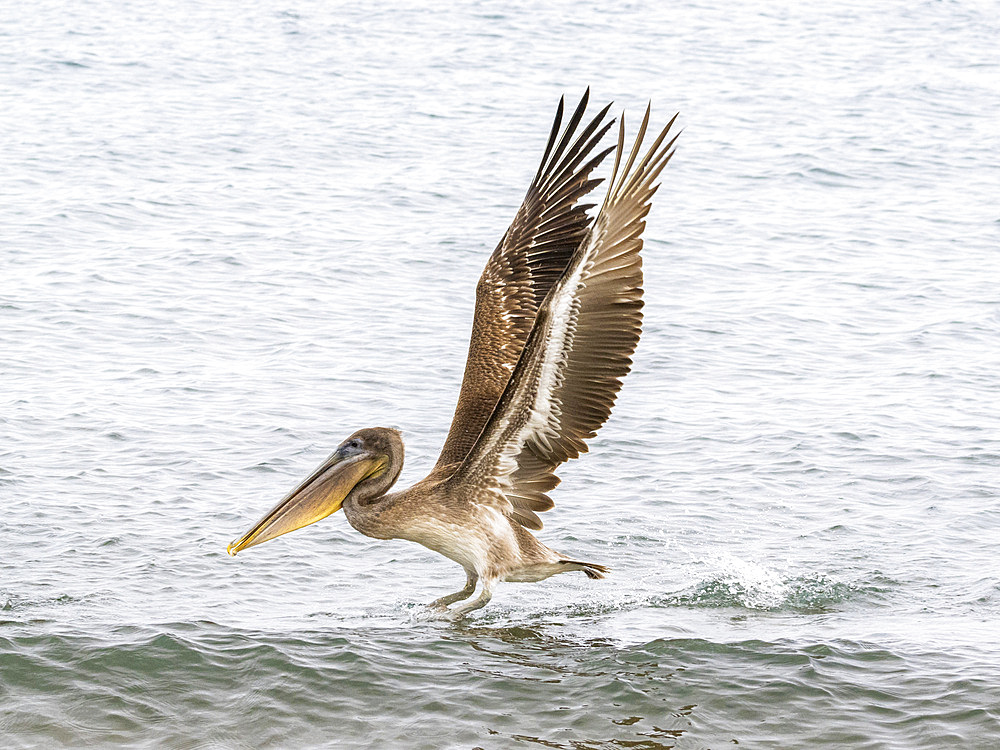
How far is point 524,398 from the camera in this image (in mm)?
6160

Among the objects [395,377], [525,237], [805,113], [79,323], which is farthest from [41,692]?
[805,113]

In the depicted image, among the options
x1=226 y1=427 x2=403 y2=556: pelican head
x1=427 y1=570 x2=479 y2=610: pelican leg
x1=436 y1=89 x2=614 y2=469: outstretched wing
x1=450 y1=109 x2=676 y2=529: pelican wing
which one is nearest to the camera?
x1=450 y1=109 x2=676 y2=529: pelican wing

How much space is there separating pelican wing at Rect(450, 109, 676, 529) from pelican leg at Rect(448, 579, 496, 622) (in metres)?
0.42

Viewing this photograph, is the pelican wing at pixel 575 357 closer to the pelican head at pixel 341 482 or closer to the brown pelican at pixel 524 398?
the brown pelican at pixel 524 398

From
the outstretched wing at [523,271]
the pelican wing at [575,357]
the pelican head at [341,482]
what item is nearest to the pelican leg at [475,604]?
the pelican wing at [575,357]

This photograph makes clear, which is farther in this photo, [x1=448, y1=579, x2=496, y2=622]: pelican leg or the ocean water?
[x1=448, y1=579, x2=496, y2=622]: pelican leg

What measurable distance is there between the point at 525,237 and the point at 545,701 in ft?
8.91

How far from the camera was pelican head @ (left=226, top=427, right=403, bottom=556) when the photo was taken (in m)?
6.59

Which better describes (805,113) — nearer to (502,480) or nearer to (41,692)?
(502,480)

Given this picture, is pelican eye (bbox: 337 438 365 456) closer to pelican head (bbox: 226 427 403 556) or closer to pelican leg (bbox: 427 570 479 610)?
pelican head (bbox: 226 427 403 556)

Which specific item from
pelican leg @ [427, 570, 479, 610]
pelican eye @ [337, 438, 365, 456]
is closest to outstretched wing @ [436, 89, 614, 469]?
pelican eye @ [337, 438, 365, 456]

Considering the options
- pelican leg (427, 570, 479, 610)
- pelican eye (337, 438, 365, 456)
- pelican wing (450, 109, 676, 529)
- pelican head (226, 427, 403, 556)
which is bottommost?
pelican leg (427, 570, 479, 610)

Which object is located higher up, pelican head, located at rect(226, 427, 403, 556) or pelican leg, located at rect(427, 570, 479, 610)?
pelican head, located at rect(226, 427, 403, 556)

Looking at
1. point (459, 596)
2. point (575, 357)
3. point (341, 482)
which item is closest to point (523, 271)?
point (575, 357)
